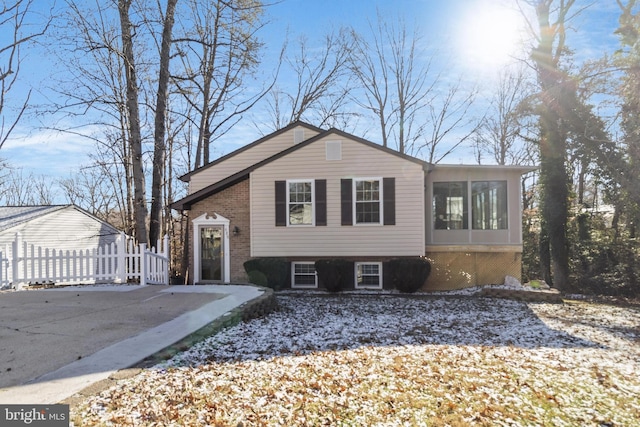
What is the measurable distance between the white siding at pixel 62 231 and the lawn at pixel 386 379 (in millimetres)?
14638

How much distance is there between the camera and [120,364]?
13.7ft

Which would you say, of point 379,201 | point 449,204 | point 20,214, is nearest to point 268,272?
point 379,201

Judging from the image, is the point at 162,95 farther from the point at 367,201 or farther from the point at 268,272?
the point at 367,201

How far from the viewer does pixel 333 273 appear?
1199 cm

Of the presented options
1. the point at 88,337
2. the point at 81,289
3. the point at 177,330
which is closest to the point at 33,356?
the point at 88,337

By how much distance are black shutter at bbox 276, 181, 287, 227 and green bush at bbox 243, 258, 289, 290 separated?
1.25 m

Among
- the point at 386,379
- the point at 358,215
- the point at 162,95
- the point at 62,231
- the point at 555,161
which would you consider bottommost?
the point at 386,379

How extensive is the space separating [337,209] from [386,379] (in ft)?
27.8

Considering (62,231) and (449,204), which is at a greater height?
(449,204)

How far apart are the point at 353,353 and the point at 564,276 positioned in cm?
1321

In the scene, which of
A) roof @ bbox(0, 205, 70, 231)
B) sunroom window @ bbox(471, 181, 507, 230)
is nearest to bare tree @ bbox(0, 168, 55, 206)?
roof @ bbox(0, 205, 70, 231)

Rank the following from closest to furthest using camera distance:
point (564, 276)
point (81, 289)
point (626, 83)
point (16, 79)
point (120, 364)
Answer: point (120, 364) → point (81, 289) → point (626, 83) → point (564, 276) → point (16, 79)

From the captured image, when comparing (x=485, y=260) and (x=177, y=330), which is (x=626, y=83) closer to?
(x=485, y=260)

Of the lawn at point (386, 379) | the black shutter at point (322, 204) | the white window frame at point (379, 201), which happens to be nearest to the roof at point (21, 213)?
the black shutter at point (322, 204)
